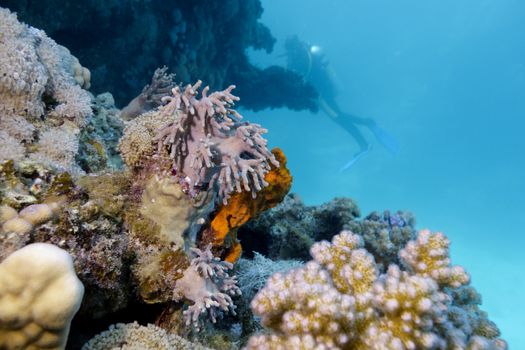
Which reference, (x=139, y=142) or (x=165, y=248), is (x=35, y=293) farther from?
(x=139, y=142)

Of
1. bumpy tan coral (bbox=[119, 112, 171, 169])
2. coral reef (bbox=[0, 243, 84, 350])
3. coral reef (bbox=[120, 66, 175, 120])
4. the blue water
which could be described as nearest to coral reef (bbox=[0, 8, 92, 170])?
bumpy tan coral (bbox=[119, 112, 171, 169])

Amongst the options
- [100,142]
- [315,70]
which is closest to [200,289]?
[100,142]

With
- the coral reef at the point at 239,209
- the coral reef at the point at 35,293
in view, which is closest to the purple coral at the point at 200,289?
the coral reef at the point at 239,209

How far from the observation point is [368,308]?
1.86 m

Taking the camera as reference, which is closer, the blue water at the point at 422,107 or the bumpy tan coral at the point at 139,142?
the bumpy tan coral at the point at 139,142

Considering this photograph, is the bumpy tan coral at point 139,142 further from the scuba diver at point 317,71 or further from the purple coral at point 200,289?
the scuba diver at point 317,71

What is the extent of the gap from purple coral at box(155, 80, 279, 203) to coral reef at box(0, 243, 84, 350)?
1.11m

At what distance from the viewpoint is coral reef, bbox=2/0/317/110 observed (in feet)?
30.8

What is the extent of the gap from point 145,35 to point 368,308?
11624 millimetres

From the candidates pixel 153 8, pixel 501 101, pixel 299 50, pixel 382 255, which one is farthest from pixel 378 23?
pixel 382 255

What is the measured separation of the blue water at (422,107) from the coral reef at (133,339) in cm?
8743

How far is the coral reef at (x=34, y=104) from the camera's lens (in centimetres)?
262

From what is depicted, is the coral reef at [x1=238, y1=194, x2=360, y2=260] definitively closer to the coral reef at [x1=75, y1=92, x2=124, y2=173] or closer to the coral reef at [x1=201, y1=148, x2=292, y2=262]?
the coral reef at [x1=201, y1=148, x2=292, y2=262]

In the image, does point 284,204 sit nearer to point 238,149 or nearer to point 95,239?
point 238,149
